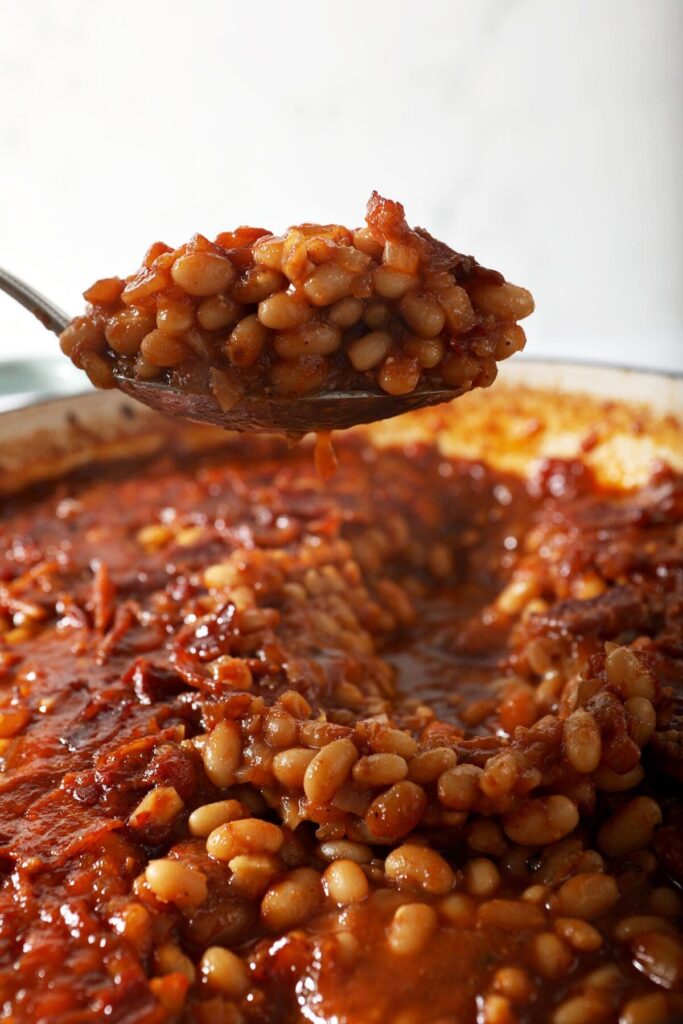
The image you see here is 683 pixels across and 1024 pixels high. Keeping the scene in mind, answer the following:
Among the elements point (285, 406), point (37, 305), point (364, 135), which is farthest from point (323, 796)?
point (364, 135)

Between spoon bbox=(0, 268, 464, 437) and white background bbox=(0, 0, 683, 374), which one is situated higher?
white background bbox=(0, 0, 683, 374)

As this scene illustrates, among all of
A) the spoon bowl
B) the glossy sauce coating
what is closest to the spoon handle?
the spoon bowl

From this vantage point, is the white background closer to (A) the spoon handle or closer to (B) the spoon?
(B) the spoon

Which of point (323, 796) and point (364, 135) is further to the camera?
point (364, 135)

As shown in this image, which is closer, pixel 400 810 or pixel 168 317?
pixel 400 810

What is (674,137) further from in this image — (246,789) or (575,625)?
(246,789)

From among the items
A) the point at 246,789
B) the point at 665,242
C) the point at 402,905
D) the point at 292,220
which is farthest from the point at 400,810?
the point at 665,242

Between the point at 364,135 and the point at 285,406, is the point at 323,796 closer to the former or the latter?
the point at 285,406
